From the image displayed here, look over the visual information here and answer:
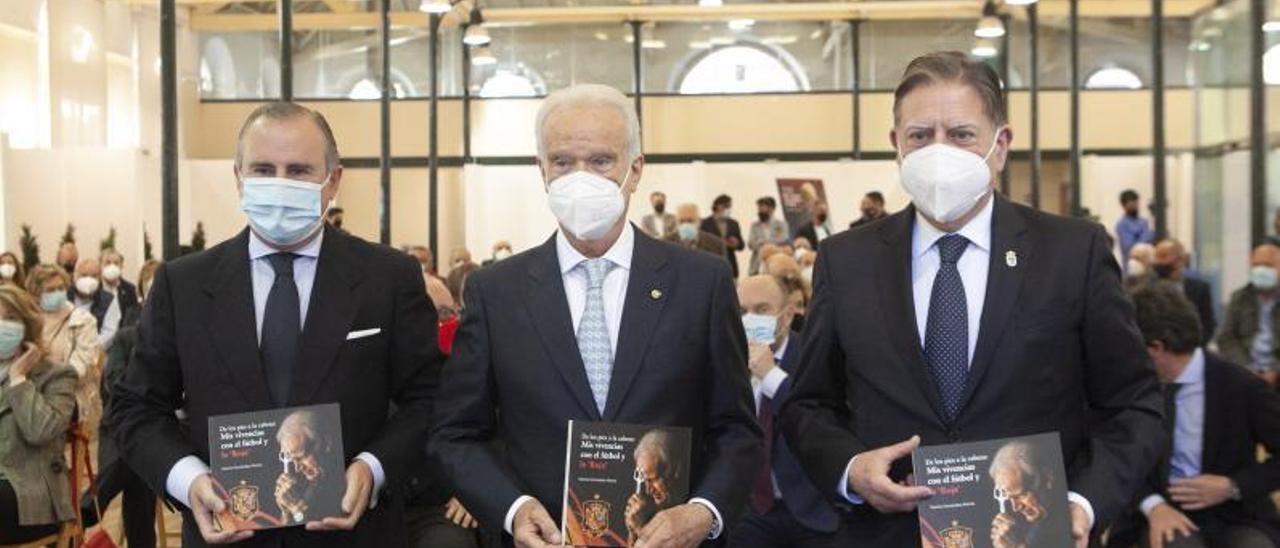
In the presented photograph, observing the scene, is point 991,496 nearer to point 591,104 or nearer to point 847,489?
point 847,489

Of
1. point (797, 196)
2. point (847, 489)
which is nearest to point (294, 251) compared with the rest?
point (847, 489)

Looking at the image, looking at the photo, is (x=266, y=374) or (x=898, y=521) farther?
(x=266, y=374)

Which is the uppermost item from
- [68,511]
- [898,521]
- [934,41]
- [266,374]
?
[934,41]

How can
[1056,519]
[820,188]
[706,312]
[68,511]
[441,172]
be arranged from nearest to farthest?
[1056,519]
[706,312]
[68,511]
[820,188]
[441,172]

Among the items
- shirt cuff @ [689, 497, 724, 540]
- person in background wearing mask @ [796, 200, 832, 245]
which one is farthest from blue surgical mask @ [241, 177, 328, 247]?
person in background wearing mask @ [796, 200, 832, 245]

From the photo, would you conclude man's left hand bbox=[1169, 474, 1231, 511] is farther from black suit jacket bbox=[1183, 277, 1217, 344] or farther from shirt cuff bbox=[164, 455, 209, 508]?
Answer: black suit jacket bbox=[1183, 277, 1217, 344]

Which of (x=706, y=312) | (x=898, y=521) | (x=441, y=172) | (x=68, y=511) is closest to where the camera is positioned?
(x=898, y=521)

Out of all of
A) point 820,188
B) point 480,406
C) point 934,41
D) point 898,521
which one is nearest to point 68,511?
point 480,406

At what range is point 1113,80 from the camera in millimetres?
27453

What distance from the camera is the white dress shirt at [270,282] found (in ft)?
11.2

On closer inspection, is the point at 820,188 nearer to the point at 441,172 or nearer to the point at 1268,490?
the point at 441,172

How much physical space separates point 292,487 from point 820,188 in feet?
67.7

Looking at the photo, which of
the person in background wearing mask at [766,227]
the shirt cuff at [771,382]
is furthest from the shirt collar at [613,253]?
the person in background wearing mask at [766,227]

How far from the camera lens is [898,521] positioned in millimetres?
3035
